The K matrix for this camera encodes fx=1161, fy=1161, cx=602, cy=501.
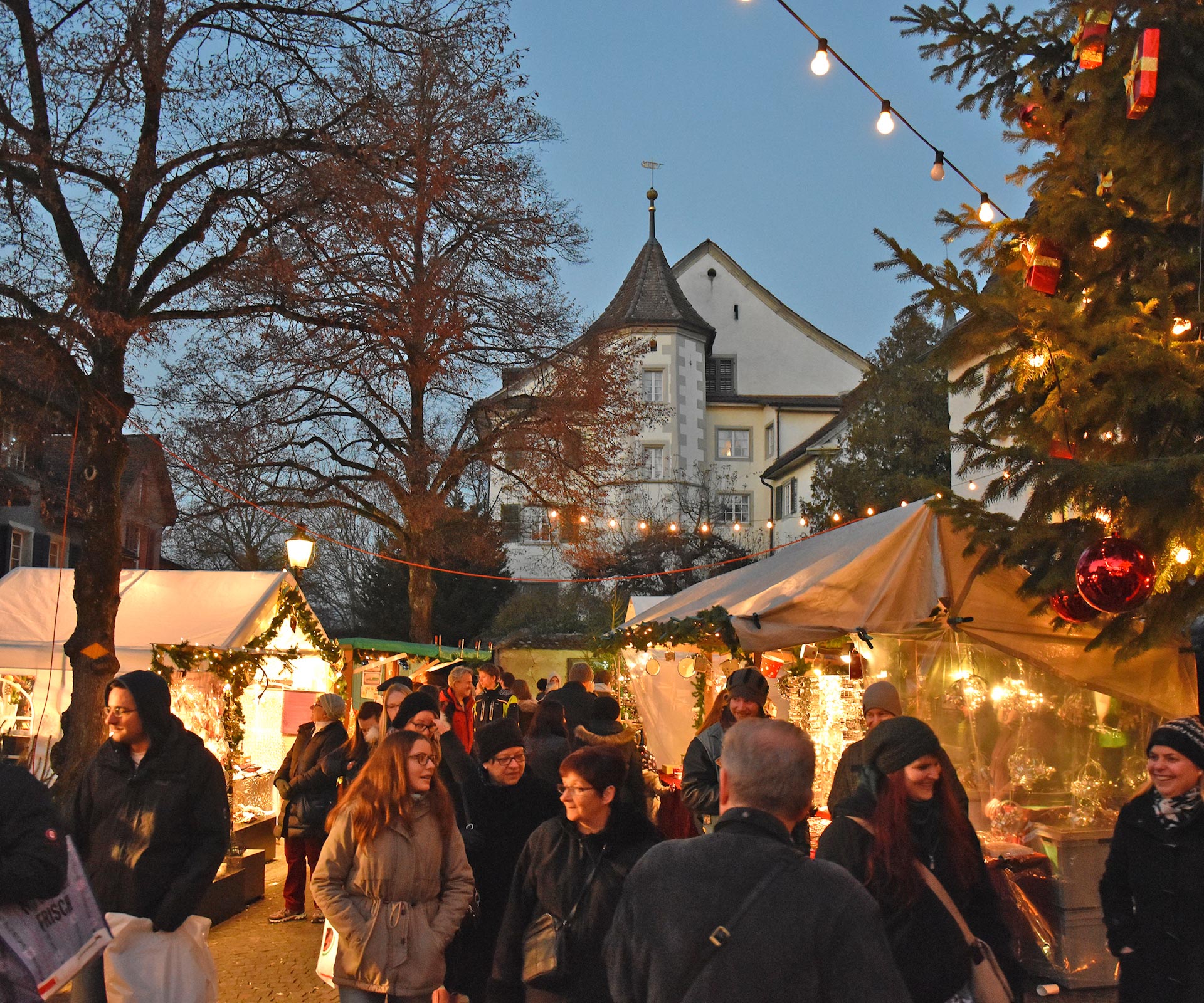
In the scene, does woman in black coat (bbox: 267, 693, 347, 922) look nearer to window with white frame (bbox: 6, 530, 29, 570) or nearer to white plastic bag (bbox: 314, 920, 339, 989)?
white plastic bag (bbox: 314, 920, 339, 989)

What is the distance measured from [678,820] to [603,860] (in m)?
6.15

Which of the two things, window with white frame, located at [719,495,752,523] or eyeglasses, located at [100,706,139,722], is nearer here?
eyeglasses, located at [100,706,139,722]

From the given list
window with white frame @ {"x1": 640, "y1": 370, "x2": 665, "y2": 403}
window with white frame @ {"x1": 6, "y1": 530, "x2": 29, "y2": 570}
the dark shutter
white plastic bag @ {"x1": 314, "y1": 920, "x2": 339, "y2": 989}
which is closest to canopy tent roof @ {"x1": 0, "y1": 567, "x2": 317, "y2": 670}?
white plastic bag @ {"x1": 314, "y1": 920, "x2": 339, "y2": 989}

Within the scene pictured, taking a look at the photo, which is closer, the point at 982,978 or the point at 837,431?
the point at 982,978

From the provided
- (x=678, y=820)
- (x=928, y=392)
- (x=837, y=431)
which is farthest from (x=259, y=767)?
(x=837, y=431)

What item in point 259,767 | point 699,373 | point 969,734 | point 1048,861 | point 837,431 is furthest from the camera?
point 699,373

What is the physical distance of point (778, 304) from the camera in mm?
55000

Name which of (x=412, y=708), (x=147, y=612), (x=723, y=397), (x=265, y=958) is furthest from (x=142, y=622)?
(x=723, y=397)

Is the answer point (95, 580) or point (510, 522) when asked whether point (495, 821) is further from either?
point (510, 522)

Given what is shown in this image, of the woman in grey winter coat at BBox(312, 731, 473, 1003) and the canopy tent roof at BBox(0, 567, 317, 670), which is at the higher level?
the canopy tent roof at BBox(0, 567, 317, 670)

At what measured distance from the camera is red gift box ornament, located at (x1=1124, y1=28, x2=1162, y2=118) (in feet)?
20.9

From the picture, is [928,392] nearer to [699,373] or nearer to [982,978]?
[699,373]

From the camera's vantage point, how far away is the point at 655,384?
1997 inches

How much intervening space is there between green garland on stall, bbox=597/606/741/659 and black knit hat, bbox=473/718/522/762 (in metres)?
3.96
